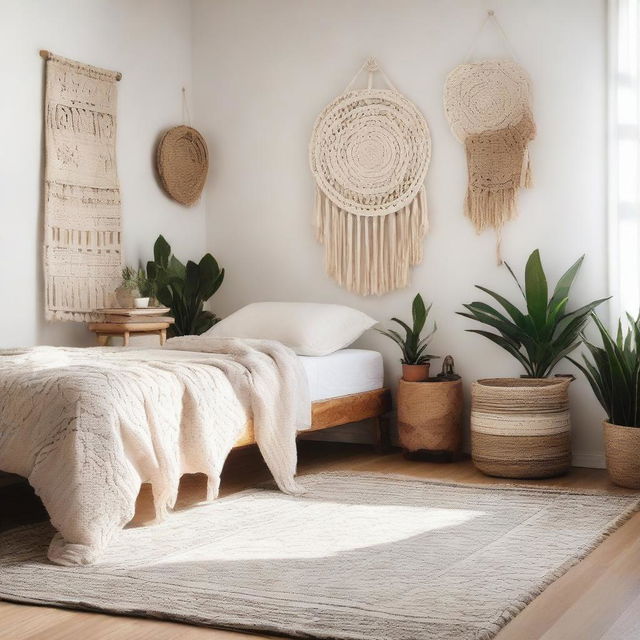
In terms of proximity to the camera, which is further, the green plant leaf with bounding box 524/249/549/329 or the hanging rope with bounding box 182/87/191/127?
the hanging rope with bounding box 182/87/191/127

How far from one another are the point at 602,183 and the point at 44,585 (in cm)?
301

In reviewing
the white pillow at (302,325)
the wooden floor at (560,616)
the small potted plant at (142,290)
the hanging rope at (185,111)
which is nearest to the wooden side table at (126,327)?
the small potted plant at (142,290)

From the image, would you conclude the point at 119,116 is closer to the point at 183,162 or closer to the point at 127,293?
the point at 183,162

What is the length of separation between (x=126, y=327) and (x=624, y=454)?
2.25 meters

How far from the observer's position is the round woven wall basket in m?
5.31

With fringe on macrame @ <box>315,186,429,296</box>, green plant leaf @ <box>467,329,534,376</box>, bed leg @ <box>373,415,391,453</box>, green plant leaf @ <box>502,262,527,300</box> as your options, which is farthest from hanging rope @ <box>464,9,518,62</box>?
bed leg @ <box>373,415,391,453</box>

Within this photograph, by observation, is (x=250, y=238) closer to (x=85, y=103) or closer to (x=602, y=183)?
(x=85, y=103)

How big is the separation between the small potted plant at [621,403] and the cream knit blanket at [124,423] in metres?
1.25

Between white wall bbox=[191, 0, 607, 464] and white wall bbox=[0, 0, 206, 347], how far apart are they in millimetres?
219

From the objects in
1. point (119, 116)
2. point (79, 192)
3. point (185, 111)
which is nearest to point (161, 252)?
→ point (79, 192)

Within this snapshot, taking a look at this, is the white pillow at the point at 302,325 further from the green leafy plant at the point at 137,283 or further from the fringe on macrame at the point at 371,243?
the green leafy plant at the point at 137,283

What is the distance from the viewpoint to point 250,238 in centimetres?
549

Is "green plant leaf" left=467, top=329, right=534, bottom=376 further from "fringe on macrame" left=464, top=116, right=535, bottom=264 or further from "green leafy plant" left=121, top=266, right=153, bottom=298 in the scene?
"green leafy plant" left=121, top=266, right=153, bottom=298

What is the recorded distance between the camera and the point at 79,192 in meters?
4.79
